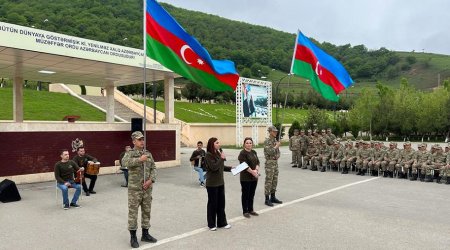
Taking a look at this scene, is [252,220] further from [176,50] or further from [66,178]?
[66,178]

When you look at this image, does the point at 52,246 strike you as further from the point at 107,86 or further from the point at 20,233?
the point at 107,86

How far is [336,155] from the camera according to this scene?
17844mm

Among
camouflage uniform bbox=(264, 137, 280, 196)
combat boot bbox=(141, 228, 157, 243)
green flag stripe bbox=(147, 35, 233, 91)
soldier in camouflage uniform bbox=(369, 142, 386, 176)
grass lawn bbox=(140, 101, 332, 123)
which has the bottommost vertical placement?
combat boot bbox=(141, 228, 157, 243)

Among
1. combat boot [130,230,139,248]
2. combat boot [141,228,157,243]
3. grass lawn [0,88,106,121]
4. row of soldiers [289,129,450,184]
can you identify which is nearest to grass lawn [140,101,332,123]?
grass lawn [0,88,106,121]

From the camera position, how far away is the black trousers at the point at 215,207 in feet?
25.2

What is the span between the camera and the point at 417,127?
52.9 m

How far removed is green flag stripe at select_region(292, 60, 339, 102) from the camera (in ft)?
38.5

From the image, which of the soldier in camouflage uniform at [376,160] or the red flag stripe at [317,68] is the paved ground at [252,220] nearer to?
Result: the soldier in camouflage uniform at [376,160]

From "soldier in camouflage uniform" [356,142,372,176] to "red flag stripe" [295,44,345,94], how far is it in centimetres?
544

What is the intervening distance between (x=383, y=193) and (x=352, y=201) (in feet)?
6.62

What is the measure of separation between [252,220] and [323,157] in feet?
33.9

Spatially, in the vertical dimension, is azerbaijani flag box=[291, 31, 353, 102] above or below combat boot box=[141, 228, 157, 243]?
above

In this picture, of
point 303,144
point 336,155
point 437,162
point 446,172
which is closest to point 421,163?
point 437,162

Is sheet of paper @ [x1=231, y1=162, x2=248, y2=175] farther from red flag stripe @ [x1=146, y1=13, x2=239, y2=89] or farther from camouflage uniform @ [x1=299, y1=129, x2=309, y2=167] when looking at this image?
camouflage uniform @ [x1=299, y1=129, x2=309, y2=167]
